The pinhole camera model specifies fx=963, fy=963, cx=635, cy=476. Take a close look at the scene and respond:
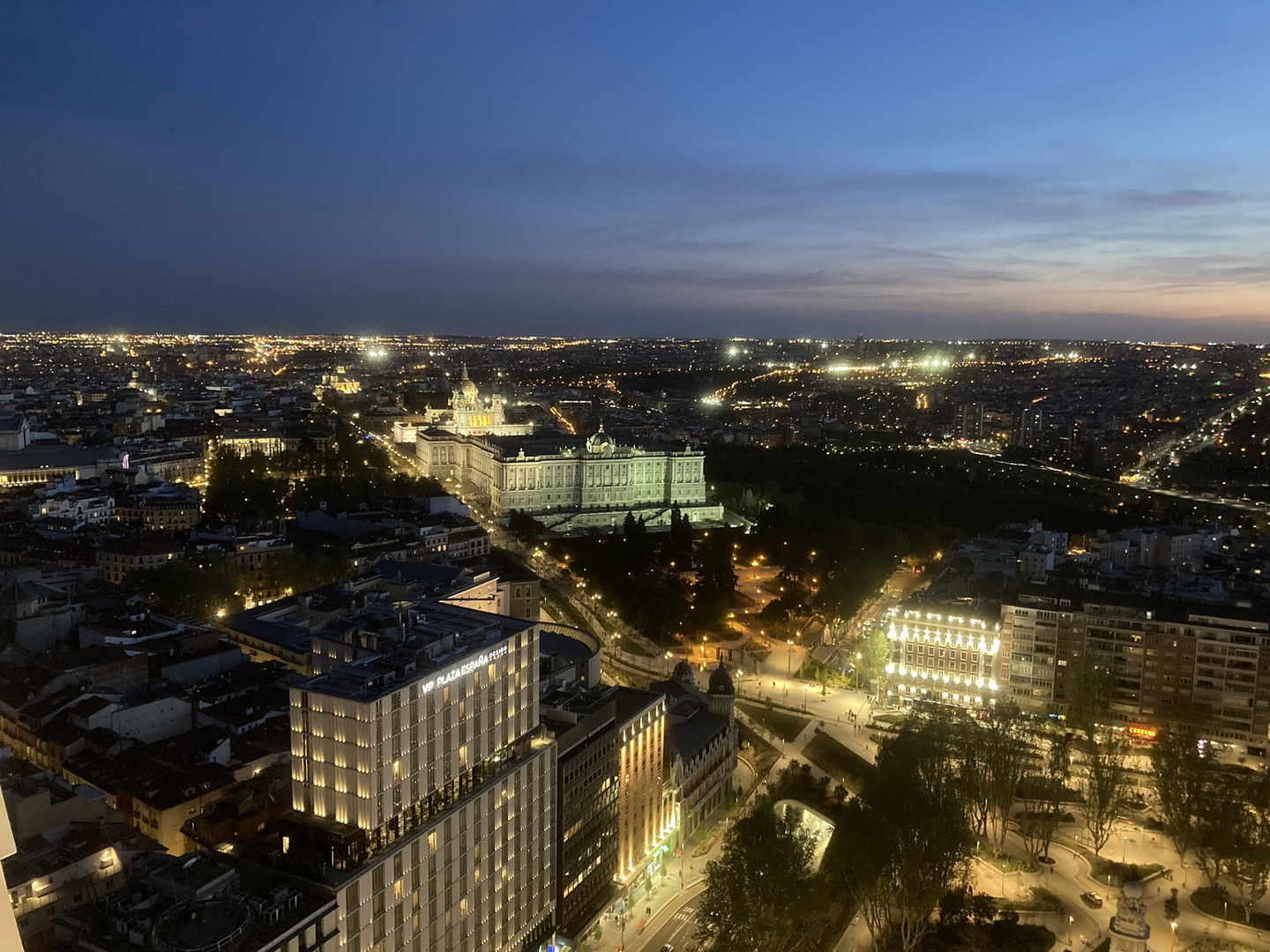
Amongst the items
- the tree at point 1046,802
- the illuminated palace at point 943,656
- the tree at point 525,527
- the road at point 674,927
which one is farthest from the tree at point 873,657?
the tree at point 525,527

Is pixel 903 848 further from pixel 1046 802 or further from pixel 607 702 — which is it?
pixel 1046 802

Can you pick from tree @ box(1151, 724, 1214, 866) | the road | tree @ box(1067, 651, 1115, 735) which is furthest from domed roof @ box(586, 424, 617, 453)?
tree @ box(1151, 724, 1214, 866)

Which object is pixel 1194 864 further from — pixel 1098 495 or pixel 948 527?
pixel 1098 495

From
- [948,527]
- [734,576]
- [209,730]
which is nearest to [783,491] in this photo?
[948,527]

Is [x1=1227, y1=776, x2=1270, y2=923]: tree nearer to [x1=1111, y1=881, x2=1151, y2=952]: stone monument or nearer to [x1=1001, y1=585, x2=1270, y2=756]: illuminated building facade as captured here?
[x1=1111, y1=881, x2=1151, y2=952]: stone monument

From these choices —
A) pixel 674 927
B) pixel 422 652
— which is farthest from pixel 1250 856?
pixel 422 652
